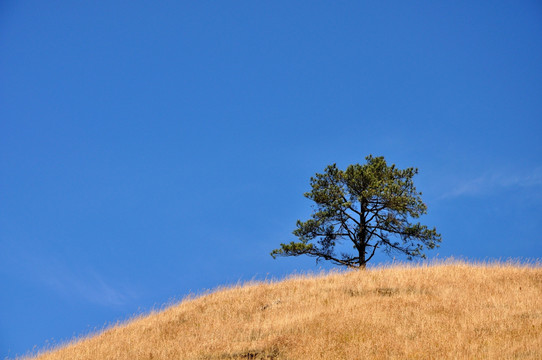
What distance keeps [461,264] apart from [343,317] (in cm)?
873

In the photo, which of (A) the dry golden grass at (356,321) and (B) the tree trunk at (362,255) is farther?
(B) the tree trunk at (362,255)

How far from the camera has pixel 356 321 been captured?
1247cm

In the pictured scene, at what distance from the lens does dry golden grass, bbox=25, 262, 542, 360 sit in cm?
1053

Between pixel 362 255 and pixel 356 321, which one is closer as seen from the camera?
pixel 356 321

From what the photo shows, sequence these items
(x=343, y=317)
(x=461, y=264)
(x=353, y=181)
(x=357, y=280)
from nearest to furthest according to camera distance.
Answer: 1. (x=343, y=317)
2. (x=357, y=280)
3. (x=461, y=264)
4. (x=353, y=181)

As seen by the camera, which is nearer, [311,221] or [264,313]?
[264,313]

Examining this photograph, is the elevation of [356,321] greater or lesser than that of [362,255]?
lesser

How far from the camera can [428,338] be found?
35.7 feet

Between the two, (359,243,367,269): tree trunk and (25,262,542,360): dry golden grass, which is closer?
(25,262,542,360): dry golden grass

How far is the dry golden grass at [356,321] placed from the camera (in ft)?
34.6

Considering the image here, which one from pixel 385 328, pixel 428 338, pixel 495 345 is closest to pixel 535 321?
pixel 495 345

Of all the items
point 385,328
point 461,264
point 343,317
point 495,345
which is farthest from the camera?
point 461,264

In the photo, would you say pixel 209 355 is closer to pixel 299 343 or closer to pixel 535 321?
pixel 299 343

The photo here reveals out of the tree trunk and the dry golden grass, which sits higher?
the tree trunk
